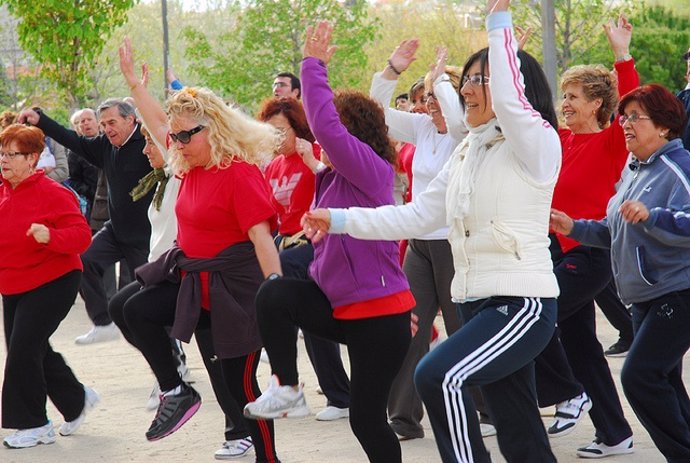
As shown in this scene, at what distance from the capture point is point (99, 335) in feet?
35.9

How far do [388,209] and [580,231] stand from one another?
116cm

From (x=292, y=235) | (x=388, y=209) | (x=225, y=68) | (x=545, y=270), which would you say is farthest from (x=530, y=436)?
(x=225, y=68)

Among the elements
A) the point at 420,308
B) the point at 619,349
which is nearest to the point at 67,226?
the point at 420,308

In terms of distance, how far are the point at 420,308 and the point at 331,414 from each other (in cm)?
107

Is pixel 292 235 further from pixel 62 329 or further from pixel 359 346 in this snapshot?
pixel 62 329

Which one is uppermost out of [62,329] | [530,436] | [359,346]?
[359,346]

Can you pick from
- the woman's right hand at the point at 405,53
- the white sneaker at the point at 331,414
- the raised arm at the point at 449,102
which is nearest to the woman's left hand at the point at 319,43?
the woman's right hand at the point at 405,53

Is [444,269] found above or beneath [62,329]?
above

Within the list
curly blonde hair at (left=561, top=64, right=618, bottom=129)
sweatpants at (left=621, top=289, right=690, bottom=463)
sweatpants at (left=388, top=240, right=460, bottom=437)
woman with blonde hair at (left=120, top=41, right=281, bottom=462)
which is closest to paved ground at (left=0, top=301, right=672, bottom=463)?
sweatpants at (left=388, top=240, right=460, bottom=437)

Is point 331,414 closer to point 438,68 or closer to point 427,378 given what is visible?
point 438,68

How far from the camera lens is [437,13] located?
38.3 m

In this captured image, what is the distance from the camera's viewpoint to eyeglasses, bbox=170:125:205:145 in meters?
5.76

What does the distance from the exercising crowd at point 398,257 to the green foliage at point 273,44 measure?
17.7m

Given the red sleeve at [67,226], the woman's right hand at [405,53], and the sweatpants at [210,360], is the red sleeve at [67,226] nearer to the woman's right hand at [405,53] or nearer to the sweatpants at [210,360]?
the sweatpants at [210,360]
